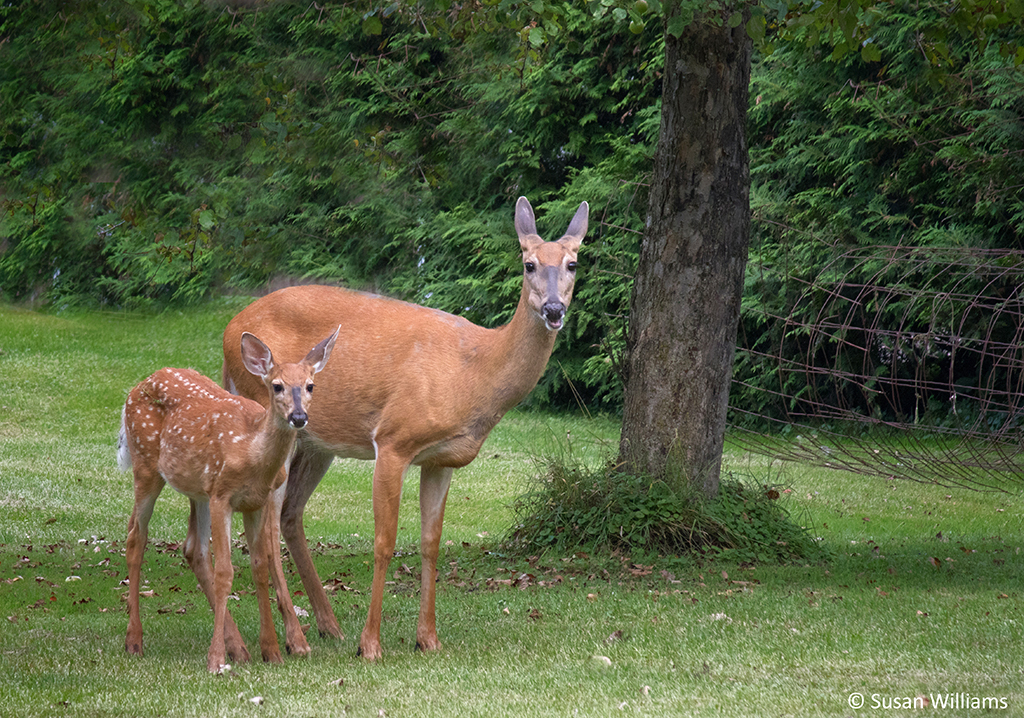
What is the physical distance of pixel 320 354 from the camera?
5.45m

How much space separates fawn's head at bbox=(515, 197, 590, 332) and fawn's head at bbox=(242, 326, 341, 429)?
1.02 m

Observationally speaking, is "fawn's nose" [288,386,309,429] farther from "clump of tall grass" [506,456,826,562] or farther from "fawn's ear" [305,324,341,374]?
"clump of tall grass" [506,456,826,562]

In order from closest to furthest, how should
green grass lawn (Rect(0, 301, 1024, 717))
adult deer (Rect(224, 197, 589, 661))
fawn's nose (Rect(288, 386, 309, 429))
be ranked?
green grass lawn (Rect(0, 301, 1024, 717)), fawn's nose (Rect(288, 386, 309, 429)), adult deer (Rect(224, 197, 589, 661))

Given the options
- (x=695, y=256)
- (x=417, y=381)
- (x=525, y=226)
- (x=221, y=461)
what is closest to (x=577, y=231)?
(x=525, y=226)

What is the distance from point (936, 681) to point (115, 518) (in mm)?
8385

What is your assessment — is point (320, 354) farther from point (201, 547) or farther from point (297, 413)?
point (201, 547)

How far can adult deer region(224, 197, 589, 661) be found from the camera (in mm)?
5719

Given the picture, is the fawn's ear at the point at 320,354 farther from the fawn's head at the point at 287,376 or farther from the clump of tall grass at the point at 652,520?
the clump of tall grass at the point at 652,520

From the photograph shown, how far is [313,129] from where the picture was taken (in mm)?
7547

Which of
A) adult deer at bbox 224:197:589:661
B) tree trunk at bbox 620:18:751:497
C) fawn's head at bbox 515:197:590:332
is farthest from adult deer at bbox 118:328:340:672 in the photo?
tree trunk at bbox 620:18:751:497

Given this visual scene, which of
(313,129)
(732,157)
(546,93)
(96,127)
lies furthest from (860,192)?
(96,127)

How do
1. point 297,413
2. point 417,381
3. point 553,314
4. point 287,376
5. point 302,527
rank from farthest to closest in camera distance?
point 302,527 < point 417,381 < point 553,314 < point 287,376 < point 297,413

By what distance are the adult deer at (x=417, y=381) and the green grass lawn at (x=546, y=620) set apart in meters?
0.59

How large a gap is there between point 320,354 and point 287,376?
266mm
